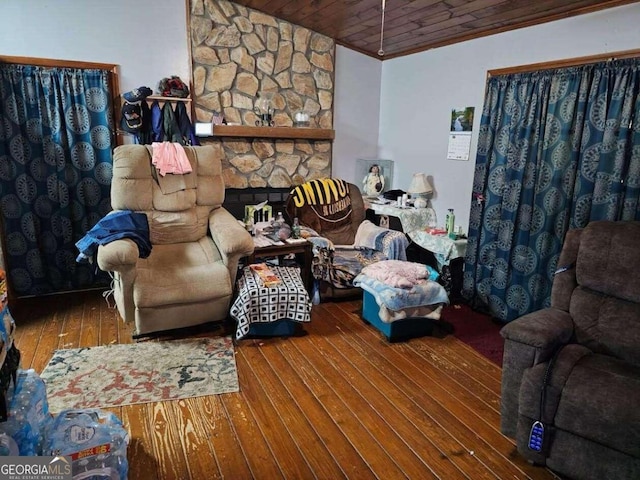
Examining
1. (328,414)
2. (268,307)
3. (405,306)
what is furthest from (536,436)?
(268,307)

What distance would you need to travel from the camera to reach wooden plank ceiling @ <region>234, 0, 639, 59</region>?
2795mm

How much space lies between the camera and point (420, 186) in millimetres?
3955

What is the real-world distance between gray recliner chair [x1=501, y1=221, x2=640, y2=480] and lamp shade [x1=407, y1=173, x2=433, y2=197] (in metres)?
1.81

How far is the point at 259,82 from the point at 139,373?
110 inches

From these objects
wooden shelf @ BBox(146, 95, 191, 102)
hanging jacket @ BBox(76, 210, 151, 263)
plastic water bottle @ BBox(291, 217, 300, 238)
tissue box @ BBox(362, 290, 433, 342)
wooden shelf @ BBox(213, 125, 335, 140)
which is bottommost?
tissue box @ BBox(362, 290, 433, 342)

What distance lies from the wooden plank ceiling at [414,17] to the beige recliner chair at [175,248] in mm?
1483

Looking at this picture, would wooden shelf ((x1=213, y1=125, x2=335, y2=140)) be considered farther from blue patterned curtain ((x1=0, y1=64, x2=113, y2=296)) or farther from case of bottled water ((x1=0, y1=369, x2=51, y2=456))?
case of bottled water ((x1=0, y1=369, x2=51, y2=456))

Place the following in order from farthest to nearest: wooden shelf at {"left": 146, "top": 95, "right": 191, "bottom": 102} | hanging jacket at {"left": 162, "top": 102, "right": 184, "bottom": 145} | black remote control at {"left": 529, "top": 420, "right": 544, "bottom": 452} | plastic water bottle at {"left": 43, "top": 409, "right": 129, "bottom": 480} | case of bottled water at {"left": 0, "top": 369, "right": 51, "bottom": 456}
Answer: hanging jacket at {"left": 162, "top": 102, "right": 184, "bottom": 145}, wooden shelf at {"left": 146, "top": 95, "right": 191, "bottom": 102}, black remote control at {"left": 529, "top": 420, "right": 544, "bottom": 452}, plastic water bottle at {"left": 43, "top": 409, "right": 129, "bottom": 480}, case of bottled water at {"left": 0, "top": 369, "right": 51, "bottom": 456}

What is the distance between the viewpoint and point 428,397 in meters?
2.32

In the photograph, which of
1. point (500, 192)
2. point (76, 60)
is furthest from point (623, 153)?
point (76, 60)

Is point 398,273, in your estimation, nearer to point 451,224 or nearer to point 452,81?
point 451,224

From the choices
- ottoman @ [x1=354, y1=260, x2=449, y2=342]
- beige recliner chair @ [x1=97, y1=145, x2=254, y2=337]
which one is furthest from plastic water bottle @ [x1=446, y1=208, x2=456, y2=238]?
beige recliner chair @ [x1=97, y1=145, x2=254, y2=337]

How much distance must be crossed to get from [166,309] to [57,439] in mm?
1270

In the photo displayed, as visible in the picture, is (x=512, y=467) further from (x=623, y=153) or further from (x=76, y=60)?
(x=76, y=60)
